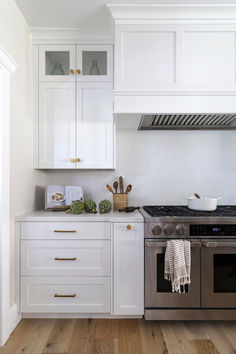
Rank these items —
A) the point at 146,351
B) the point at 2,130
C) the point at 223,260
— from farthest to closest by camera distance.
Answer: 1. the point at 223,260
2. the point at 2,130
3. the point at 146,351

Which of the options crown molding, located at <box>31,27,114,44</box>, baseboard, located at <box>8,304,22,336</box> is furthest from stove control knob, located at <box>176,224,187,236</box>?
crown molding, located at <box>31,27,114,44</box>

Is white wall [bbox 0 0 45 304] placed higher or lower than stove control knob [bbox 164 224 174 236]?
higher

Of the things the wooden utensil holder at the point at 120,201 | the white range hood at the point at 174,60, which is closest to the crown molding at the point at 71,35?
the white range hood at the point at 174,60

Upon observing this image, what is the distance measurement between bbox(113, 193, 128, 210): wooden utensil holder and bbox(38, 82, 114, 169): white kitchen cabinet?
0.99ft

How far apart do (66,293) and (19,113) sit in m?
1.43

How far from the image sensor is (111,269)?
2049 mm

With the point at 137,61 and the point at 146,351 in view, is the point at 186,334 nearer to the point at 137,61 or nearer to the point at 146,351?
the point at 146,351

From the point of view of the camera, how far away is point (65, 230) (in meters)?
2.06

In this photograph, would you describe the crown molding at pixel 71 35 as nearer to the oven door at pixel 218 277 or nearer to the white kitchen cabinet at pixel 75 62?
the white kitchen cabinet at pixel 75 62

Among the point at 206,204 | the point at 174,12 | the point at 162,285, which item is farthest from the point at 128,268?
the point at 174,12

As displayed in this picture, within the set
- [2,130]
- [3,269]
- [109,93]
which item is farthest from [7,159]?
[109,93]

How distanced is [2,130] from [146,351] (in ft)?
5.62

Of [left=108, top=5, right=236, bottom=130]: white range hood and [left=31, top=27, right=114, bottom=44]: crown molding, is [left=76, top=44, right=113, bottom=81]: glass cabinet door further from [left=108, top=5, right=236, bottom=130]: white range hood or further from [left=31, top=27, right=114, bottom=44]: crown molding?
[left=108, top=5, right=236, bottom=130]: white range hood

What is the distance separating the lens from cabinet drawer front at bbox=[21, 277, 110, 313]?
206cm
